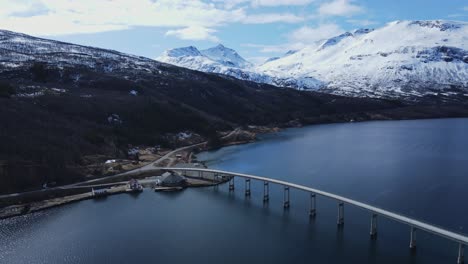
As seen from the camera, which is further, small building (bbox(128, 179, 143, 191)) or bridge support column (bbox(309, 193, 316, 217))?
small building (bbox(128, 179, 143, 191))

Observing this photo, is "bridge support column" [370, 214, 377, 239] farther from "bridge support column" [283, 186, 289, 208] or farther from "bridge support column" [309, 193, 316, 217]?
"bridge support column" [283, 186, 289, 208]

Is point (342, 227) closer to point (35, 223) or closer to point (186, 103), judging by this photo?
point (35, 223)

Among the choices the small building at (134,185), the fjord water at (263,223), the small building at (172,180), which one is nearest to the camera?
the fjord water at (263,223)

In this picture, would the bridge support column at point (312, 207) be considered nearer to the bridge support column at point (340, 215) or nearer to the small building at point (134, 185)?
the bridge support column at point (340, 215)

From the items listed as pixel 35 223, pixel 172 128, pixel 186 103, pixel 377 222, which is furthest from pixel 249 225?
pixel 186 103

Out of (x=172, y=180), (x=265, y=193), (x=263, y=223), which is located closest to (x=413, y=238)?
(x=263, y=223)

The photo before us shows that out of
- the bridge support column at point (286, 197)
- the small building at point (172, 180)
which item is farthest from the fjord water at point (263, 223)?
the small building at point (172, 180)

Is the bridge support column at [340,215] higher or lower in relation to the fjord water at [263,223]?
higher

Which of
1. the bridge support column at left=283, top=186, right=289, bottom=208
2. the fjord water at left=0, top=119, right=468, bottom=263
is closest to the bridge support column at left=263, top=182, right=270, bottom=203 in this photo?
the fjord water at left=0, top=119, right=468, bottom=263

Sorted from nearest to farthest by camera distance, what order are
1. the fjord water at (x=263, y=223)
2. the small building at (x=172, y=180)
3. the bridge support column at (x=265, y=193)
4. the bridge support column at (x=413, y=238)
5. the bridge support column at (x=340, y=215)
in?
the bridge support column at (x=413, y=238), the fjord water at (x=263, y=223), the bridge support column at (x=340, y=215), the bridge support column at (x=265, y=193), the small building at (x=172, y=180)
